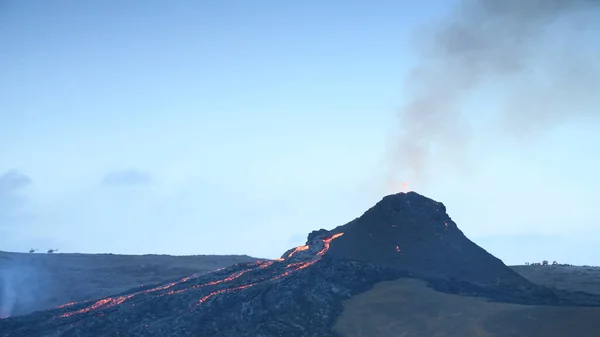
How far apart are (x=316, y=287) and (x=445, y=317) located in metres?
10.4

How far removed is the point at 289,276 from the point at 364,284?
6.17 metres

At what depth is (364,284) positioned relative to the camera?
54.2 metres

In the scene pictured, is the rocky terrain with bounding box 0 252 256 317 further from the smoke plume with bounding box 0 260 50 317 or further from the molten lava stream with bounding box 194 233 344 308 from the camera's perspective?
the molten lava stream with bounding box 194 233 344 308

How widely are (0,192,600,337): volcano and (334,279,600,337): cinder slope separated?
1420 mm

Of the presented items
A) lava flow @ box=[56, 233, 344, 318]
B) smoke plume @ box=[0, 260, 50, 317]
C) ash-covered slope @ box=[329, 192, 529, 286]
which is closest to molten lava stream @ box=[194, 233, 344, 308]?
lava flow @ box=[56, 233, 344, 318]

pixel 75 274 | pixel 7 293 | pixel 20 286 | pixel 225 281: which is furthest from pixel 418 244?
pixel 20 286

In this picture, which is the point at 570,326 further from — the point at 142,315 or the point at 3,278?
the point at 3,278

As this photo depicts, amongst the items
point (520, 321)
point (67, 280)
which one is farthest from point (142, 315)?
point (67, 280)

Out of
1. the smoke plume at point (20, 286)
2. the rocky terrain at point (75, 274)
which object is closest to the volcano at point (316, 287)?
the smoke plume at point (20, 286)

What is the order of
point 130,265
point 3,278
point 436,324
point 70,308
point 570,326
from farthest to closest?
point 130,265 → point 3,278 → point 70,308 → point 436,324 → point 570,326

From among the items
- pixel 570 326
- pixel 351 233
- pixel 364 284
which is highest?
pixel 351 233

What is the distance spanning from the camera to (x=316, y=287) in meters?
52.5

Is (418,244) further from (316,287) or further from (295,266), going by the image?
(316,287)

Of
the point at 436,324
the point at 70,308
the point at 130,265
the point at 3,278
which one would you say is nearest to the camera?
the point at 436,324
